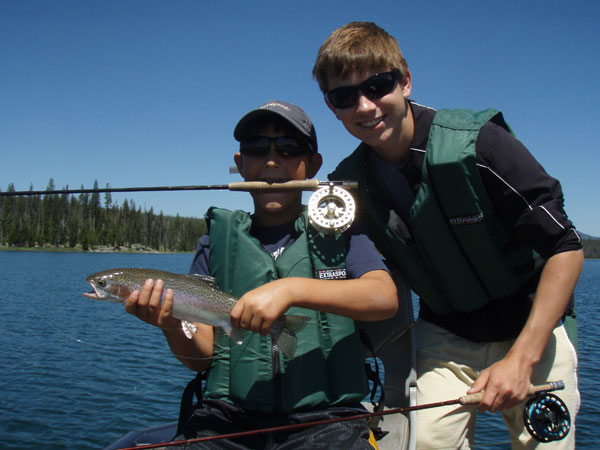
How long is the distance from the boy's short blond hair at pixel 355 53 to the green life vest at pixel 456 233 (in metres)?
0.60

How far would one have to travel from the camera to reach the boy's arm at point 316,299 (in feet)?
8.74

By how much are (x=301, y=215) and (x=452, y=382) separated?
5.83 ft

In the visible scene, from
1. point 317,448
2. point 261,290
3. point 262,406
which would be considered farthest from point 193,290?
point 317,448

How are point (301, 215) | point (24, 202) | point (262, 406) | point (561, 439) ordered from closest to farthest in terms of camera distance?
point (262, 406)
point (561, 439)
point (301, 215)
point (24, 202)

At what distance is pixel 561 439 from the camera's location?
3.36 metres

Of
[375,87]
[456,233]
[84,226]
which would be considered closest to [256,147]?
[375,87]

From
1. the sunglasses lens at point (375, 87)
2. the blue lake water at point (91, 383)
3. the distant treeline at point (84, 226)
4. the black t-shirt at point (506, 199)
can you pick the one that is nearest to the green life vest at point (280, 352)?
the black t-shirt at point (506, 199)

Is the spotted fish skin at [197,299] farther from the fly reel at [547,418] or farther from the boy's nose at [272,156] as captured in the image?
the fly reel at [547,418]

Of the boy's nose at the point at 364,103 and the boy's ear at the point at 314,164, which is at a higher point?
the boy's nose at the point at 364,103

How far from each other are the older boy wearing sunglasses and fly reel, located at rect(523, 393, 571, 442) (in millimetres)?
137

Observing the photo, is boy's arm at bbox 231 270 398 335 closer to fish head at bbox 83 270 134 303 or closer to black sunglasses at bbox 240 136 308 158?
fish head at bbox 83 270 134 303

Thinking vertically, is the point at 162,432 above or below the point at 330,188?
below

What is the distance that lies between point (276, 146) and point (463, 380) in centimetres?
232

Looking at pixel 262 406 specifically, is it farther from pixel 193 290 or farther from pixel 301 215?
pixel 301 215
